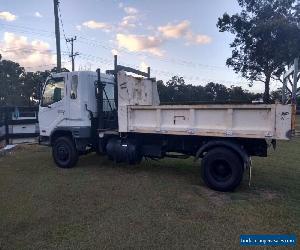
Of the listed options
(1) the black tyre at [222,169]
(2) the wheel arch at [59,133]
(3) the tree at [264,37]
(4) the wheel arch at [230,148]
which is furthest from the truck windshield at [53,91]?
(3) the tree at [264,37]

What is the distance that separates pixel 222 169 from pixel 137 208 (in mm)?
2330

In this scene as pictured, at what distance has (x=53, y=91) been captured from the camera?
9.93 m

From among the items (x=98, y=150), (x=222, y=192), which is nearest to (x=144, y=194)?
(x=222, y=192)

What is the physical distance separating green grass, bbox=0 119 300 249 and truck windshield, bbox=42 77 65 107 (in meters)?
2.05

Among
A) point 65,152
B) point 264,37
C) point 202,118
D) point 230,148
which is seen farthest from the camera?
point 264,37

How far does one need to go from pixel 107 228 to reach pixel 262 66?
1190 inches

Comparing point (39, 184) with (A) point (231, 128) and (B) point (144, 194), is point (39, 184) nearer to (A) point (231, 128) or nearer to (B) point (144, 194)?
(B) point (144, 194)

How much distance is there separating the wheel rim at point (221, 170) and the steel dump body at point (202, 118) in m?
0.64

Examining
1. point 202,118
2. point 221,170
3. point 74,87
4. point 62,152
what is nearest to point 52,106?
point 74,87

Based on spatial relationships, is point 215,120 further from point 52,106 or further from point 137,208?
point 52,106

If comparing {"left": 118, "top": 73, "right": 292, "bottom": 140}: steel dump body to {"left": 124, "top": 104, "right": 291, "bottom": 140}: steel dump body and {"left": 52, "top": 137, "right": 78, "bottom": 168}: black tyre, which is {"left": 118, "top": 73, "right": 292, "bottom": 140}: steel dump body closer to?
{"left": 124, "top": 104, "right": 291, "bottom": 140}: steel dump body

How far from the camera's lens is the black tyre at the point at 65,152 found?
32.0 ft

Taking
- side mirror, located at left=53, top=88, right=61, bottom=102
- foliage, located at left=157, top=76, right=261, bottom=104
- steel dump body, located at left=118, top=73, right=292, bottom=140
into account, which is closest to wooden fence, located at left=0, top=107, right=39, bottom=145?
side mirror, located at left=53, top=88, right=61, bottom=102

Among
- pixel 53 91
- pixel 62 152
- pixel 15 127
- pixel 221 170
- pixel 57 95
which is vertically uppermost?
pixel 53 91
